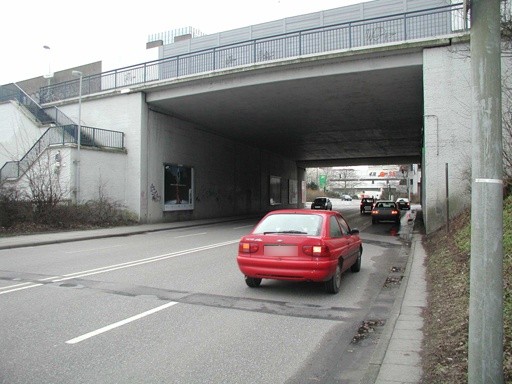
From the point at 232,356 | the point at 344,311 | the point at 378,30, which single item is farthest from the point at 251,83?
the point at 232,356

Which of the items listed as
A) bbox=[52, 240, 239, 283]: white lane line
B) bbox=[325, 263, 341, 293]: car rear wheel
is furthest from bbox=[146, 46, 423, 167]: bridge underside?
bbox=[325, 263, 341, 293]: car rear wheel

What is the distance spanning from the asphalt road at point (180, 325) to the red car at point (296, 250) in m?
0.39

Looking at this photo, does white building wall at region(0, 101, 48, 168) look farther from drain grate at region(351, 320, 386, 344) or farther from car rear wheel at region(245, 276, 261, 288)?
drain grate at region(351, 320, 386, 344)

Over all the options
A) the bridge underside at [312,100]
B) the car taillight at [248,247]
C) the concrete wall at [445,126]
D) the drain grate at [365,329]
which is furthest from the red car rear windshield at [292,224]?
the bridge underside at [312,100]

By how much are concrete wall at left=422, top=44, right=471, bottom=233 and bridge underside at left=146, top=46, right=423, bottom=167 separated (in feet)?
4.23

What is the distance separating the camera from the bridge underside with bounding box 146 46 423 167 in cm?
1888

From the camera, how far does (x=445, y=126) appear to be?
1691cm

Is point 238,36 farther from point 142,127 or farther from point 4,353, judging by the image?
point 4,353

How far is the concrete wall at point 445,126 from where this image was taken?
1653cm

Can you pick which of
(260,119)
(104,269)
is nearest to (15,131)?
(260,119)

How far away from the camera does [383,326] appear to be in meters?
5.68

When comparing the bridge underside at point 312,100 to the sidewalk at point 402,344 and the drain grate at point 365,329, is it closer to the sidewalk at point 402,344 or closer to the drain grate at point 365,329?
the sidewalk at point 402,344

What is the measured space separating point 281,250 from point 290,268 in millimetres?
342

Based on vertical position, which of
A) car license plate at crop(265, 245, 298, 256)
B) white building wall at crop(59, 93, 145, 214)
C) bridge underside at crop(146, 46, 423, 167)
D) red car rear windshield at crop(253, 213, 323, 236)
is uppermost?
bridge underside at crop(146, 46, 423, 167)
